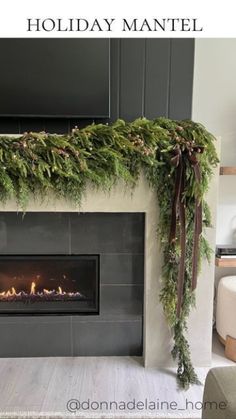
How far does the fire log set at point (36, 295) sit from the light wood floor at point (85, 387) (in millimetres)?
357

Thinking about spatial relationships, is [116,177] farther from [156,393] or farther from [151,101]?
[156,393]

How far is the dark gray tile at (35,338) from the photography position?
203 centimetres

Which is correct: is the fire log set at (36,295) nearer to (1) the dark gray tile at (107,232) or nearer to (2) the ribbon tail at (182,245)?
(1) the dark gray tile at (107,232)

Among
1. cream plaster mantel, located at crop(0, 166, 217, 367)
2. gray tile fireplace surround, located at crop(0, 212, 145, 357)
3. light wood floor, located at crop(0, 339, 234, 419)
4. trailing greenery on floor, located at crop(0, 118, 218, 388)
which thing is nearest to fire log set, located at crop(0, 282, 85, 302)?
gray tile fireplace surround, located at crop(0, 212, 145, 357)

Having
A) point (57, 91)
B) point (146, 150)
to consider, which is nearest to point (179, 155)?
point (146, 150)

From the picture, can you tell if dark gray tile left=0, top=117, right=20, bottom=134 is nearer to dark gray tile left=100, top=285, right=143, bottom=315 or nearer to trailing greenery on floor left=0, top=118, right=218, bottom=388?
trailing greenery on floor left=0, top=118, right=218, bottom=388

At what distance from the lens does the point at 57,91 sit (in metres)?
1.89

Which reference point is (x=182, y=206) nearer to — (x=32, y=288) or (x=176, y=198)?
(x=176, y=198)

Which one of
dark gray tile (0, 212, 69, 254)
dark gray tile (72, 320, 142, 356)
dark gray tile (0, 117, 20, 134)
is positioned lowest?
dark gray tile (72, 320, 142, 356)

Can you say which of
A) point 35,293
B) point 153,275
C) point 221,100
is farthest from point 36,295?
point 221,100

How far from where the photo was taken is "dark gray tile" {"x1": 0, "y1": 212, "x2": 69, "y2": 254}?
1.95 m

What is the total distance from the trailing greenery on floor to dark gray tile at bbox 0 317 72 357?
72cm

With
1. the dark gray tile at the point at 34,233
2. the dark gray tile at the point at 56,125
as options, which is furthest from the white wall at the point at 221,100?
the dark gray tile at the point at 34,233
